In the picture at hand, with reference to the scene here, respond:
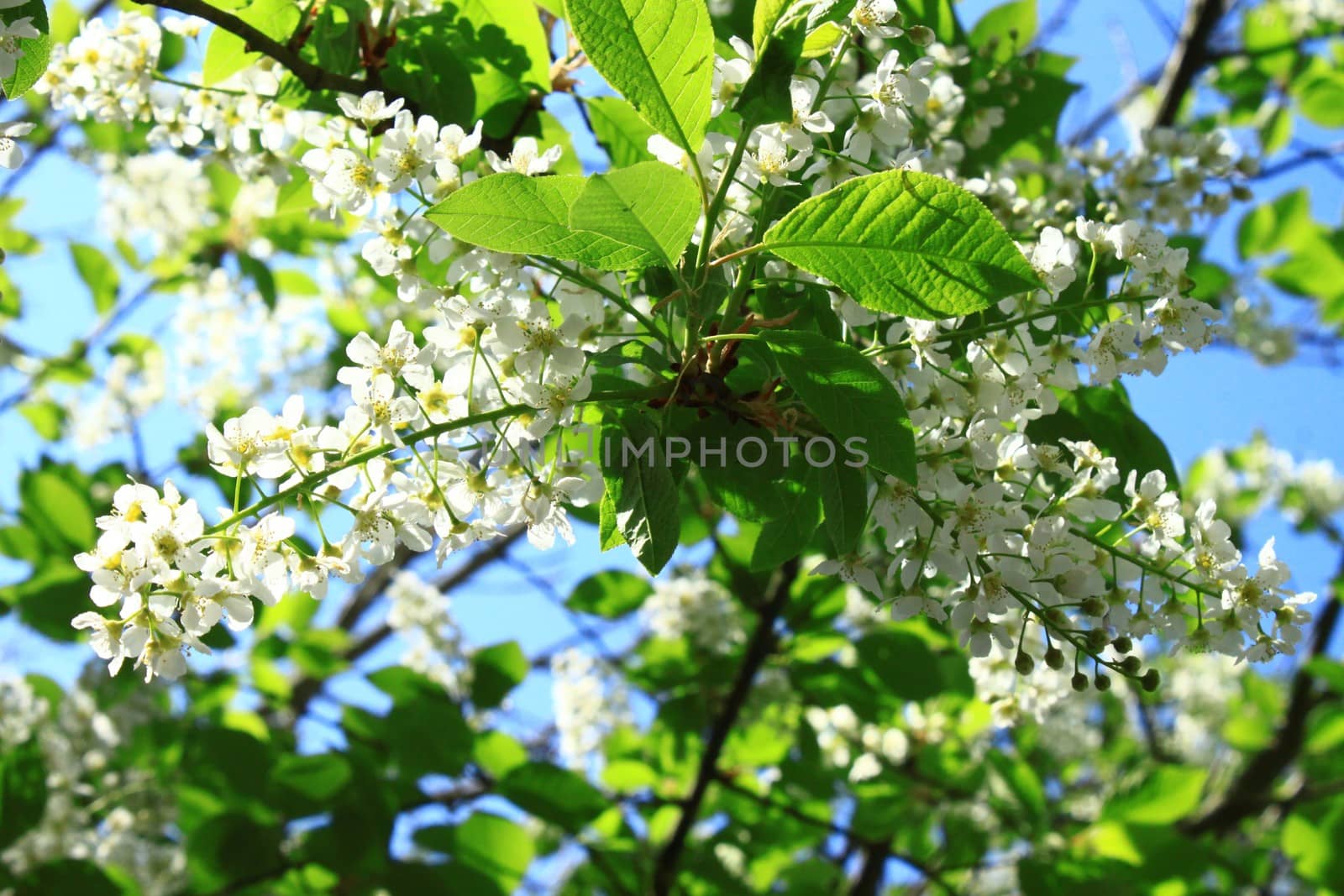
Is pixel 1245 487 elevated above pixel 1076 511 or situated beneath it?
elevated above

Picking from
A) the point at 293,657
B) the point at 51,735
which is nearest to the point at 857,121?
the point at 293,657

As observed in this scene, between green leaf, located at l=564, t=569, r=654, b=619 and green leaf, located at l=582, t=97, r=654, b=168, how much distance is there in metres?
1.54

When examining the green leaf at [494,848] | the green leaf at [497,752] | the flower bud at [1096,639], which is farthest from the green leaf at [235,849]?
the flower bud at [1096,639]

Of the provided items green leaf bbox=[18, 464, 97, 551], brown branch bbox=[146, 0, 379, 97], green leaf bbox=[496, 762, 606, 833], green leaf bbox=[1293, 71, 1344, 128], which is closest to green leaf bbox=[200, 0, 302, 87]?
brown branch bbox=[146, 0, 379, 97]

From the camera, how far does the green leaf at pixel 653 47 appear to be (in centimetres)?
121

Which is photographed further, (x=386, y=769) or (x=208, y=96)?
(x=386, y=769)

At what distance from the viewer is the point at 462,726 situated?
2883mm

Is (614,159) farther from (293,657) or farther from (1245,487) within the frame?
(1245,487)

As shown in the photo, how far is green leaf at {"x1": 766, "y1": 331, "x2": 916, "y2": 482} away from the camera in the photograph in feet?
4.05

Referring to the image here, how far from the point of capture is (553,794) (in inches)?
114

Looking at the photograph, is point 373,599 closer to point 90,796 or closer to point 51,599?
point 90,796

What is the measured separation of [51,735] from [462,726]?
1.68m

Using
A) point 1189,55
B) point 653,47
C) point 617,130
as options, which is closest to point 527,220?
point 653,47

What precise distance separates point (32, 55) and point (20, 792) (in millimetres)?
2390
